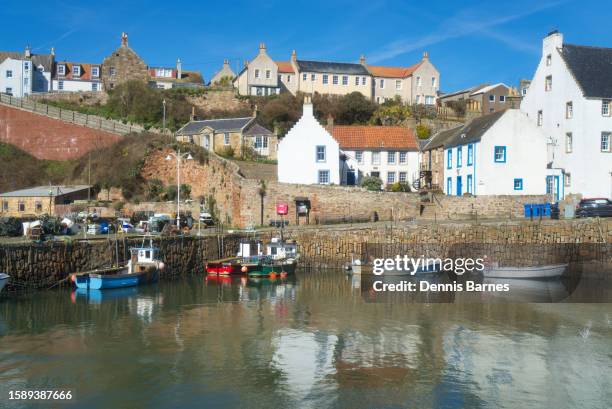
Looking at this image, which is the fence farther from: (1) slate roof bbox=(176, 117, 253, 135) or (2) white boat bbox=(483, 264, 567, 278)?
(2) white boat bbox=(483, 264, 567, 278)

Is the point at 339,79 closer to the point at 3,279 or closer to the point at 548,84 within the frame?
the point at 548,84

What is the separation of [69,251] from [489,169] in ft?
78.7

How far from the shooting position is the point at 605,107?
125 ft

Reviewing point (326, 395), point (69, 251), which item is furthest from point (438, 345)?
point (69, 251)

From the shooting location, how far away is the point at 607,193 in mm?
38188

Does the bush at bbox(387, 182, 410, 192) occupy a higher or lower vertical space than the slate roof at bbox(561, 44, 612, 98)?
lower

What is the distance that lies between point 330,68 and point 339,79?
1.55 meters

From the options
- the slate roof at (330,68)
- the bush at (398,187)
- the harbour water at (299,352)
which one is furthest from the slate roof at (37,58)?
the harbour water at (299,352)

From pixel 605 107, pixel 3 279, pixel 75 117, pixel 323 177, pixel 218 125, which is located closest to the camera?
pixel 3 279

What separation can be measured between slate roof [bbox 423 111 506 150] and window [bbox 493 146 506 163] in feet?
4.37

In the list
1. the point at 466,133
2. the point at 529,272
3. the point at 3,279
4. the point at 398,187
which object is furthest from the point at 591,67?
the point at 3,279

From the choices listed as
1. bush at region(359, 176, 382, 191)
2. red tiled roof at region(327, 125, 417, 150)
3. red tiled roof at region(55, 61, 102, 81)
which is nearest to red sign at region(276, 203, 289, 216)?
bush at region(359, 176, 382, 191)

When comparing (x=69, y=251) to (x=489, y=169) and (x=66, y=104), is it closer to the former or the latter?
(x=489, y=169)

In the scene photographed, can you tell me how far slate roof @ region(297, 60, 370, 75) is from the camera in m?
64.8
